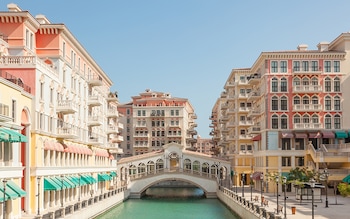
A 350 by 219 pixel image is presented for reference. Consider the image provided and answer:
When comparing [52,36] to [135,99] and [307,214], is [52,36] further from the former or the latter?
[135,99]

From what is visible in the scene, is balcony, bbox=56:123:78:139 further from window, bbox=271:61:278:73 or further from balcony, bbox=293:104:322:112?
balcony, bbox=293:104:322:112

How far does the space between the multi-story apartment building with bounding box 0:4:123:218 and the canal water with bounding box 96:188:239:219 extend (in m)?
4.61

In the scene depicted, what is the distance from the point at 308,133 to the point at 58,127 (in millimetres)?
29909

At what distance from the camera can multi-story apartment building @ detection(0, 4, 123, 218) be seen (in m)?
35.7

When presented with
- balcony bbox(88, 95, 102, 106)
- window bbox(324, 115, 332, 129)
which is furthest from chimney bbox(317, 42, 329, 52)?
balcony bbox(88, 95, 102, 106)

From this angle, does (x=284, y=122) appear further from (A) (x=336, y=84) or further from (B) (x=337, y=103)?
(A) (x=336, y=84)

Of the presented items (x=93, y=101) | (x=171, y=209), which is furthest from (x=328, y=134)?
(x=93, y=101)

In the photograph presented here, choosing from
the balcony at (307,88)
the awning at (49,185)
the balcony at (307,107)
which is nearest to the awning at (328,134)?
the balcony at (307,107)

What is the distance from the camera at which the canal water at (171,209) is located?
50156 millimetres

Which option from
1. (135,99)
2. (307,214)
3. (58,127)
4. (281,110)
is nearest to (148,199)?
(281,110)

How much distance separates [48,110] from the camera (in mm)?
40594

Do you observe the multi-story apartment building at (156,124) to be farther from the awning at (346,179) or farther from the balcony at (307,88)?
the awning at (346,179)

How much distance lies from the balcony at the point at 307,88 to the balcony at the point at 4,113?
37754mm

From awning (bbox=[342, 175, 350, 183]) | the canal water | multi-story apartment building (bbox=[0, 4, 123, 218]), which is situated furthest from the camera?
awning (bbox=[342, 175, 350, 183])
